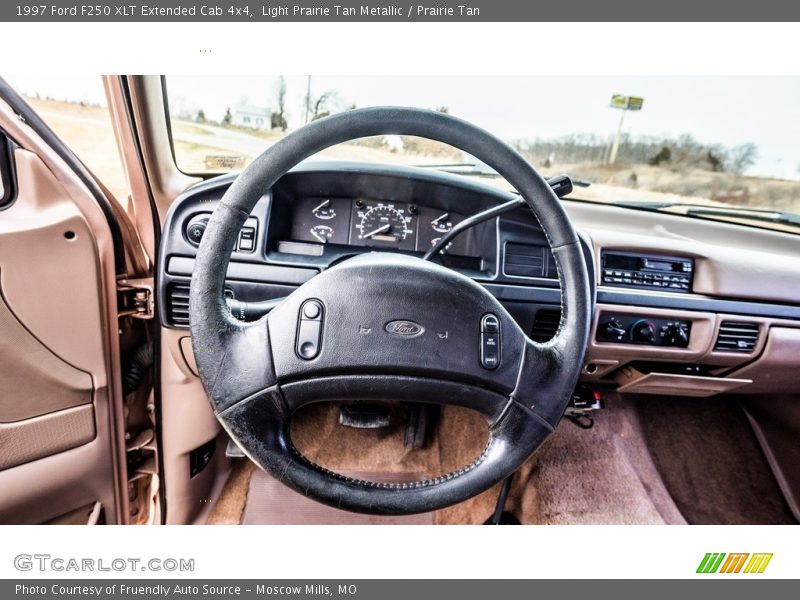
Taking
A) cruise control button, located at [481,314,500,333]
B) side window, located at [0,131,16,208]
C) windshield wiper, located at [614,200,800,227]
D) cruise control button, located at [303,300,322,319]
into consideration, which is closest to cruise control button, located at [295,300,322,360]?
cruise control button, located at [303,300,322,319]

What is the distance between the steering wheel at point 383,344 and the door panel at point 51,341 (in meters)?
0.50

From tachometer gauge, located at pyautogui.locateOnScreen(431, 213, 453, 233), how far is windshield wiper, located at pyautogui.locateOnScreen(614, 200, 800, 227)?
536 millimetres

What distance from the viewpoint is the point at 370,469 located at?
1.44 metres

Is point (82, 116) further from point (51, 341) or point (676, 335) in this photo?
point (676, 335)

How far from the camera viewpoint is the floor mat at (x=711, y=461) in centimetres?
147

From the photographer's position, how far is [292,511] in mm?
1359

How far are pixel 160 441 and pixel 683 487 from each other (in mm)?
1581

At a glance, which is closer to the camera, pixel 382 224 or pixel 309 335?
pixel 309 335

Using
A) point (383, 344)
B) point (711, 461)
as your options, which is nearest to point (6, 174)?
point (383, 344)

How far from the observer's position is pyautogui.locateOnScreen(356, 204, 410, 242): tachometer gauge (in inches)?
42.6

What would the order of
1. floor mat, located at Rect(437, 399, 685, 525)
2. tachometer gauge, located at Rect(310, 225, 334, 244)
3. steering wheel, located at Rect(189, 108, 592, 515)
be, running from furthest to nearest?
floor mat, located at Rect(437, 399, 685, 525)
tachometer gauge, located at Rect(310, 225, 334, 244)
steering wheel, located at Rect(189, 108, 592, 515)

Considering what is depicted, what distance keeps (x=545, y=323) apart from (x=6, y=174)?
3.76 feet

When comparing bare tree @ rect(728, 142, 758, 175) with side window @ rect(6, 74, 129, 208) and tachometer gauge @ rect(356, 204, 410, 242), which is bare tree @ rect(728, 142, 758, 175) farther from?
side window @ rect(6, 74, 129, 208)
